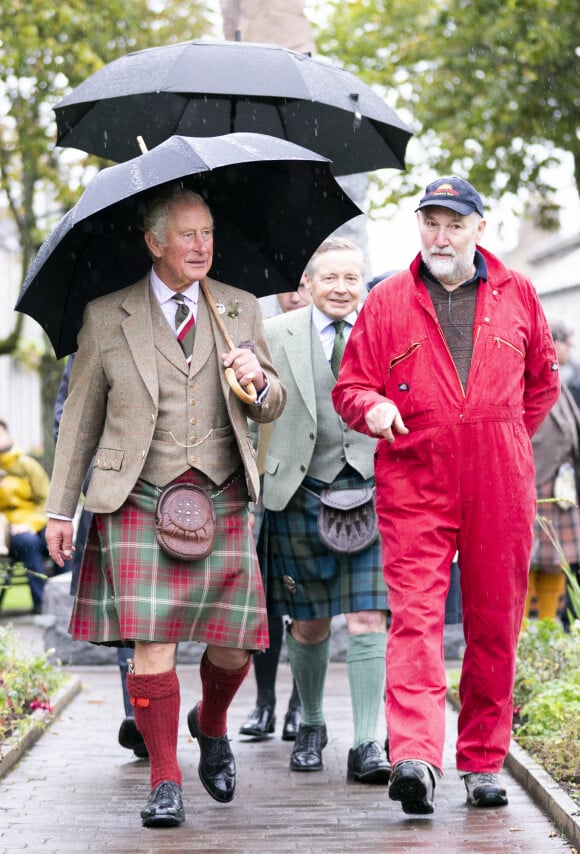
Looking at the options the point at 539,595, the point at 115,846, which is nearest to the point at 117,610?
the point at 115,846

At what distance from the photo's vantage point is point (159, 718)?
212 inches

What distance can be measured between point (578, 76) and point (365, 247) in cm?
921

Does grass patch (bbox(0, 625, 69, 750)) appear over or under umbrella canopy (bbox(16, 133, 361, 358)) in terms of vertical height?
under

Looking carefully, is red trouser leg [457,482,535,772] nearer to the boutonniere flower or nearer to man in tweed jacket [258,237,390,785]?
man in tweed jacket [258,237,390,785]

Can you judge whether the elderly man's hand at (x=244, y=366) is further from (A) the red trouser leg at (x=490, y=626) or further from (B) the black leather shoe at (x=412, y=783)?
(B) the black leather shoe at (x=412, y=783)

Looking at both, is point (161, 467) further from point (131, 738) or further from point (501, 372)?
point (131, 738)

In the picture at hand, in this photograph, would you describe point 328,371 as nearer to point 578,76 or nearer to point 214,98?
point 214,98

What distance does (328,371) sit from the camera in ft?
21.7

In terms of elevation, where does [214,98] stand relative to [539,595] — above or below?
above

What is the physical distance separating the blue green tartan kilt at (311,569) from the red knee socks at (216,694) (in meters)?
0.86

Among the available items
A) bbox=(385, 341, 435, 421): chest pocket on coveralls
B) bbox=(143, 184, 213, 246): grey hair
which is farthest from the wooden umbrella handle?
bbox=(385, 341, 435, 421): chest pocket on coveralls

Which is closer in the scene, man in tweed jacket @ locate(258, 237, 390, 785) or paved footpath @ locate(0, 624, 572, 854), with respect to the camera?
paved footpath @ locate(0, 624, 572, 854)

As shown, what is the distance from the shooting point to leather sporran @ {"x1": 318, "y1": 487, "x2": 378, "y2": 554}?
6.36 meters

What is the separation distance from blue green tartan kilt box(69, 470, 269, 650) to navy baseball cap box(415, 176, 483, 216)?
1219 mm
